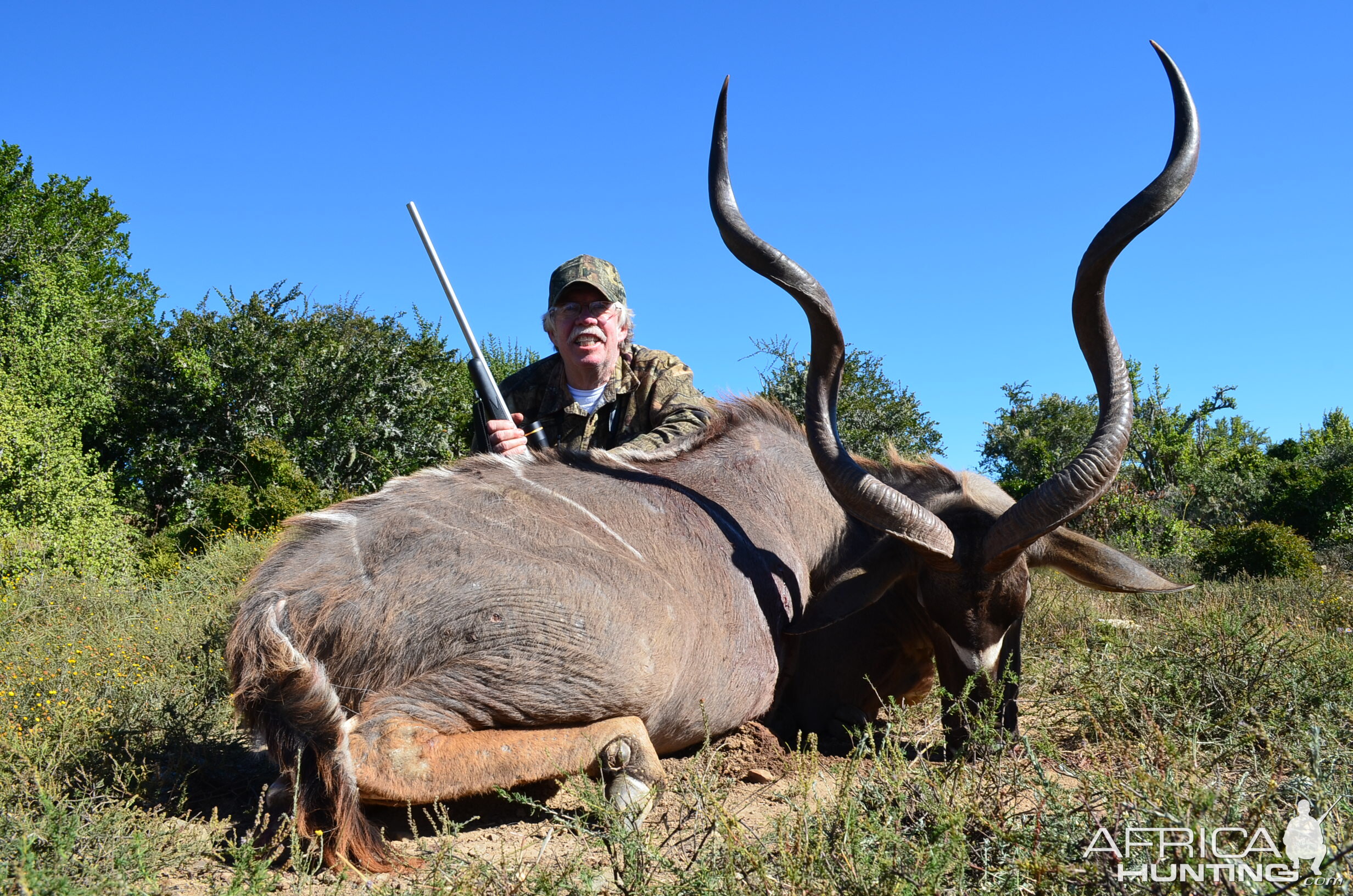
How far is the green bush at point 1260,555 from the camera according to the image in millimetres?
10070

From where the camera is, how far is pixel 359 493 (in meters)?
16.1

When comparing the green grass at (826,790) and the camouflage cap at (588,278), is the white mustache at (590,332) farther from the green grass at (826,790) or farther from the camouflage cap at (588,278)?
the green grass at (826,790)

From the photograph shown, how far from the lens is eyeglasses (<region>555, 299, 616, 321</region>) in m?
6.38

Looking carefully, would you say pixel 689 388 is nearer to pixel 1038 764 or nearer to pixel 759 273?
pixel 759 273

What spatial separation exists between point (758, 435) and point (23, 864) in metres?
3.86

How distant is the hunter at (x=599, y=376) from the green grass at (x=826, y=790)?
2.47m

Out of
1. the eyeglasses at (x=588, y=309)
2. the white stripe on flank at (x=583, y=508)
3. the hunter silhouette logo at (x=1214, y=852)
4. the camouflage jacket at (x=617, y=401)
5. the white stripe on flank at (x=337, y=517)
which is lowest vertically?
the hunter silhouette logo at (x=1214, y=852)

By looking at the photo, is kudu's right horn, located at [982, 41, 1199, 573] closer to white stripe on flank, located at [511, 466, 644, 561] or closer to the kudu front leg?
the kudu front leg

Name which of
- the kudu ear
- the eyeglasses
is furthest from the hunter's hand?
the kudu ear

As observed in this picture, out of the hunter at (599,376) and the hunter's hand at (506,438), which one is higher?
the hunter at (599,376)

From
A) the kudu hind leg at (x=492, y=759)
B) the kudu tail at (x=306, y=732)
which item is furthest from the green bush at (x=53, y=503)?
the kudu hind leg at (x=492, y=759)

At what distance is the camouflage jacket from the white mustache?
35 centimetres

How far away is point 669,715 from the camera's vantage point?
414 cm

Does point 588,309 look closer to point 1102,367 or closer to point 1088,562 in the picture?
point 1102,367
